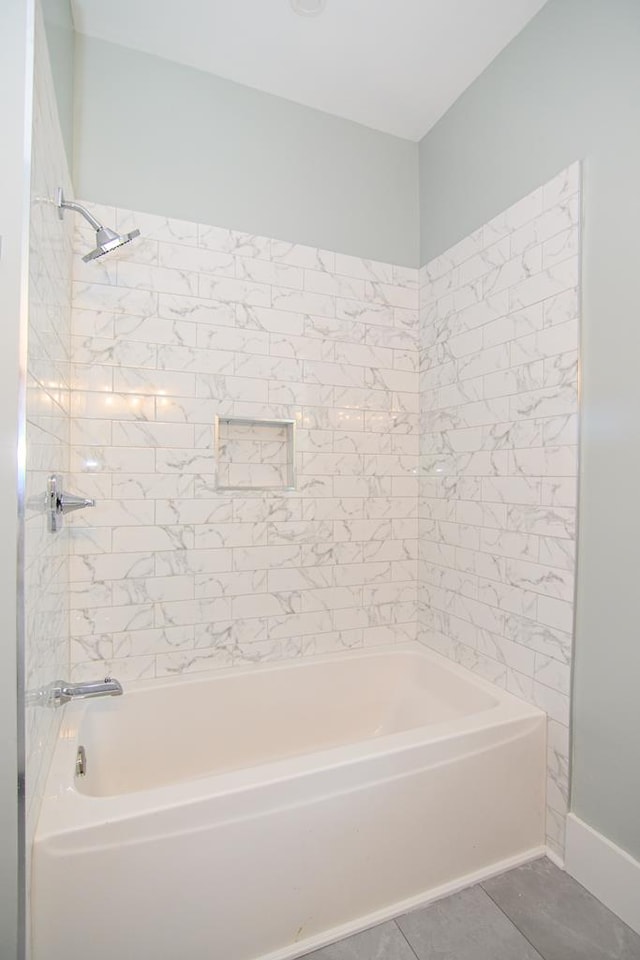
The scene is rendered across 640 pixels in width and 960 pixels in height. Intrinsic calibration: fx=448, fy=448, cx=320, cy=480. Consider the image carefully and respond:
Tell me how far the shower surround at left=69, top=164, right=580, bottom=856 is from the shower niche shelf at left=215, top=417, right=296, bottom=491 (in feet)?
0.12

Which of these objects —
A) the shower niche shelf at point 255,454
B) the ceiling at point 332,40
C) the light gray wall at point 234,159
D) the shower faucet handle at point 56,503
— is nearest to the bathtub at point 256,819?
the shower faucet handle at point 56,503

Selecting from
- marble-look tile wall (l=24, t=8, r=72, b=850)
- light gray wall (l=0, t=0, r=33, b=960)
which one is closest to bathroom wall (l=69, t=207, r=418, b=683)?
marble-look tile wall (l=24, t=8, r=72, b=850)

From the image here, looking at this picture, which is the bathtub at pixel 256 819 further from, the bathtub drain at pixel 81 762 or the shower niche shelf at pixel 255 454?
the shower niche shelf at pixel 255 454

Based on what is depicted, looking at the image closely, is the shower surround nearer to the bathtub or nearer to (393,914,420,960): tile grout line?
the bathtub

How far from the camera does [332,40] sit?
1.87m

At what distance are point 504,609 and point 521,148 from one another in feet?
6.18

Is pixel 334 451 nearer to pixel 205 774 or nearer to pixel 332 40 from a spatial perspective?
pixel 205 774

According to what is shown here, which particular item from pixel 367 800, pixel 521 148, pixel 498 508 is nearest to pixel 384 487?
pixel 498 508

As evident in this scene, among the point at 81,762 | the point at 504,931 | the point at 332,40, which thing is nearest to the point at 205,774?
the point at 81,762

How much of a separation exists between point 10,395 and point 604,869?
2231mm

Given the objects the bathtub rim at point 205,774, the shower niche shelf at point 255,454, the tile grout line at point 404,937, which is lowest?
the tile grout line at point 404,937

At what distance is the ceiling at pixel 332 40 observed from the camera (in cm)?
174

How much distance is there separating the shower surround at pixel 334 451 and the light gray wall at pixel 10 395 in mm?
851

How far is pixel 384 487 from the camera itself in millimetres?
2377
